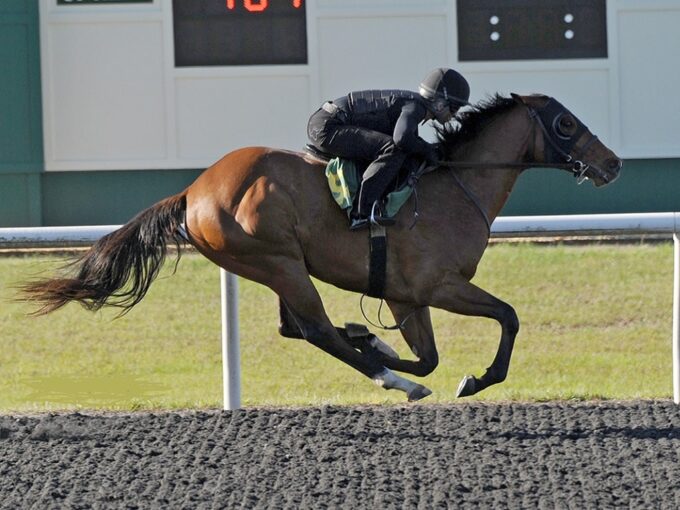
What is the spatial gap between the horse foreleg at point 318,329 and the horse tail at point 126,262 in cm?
56

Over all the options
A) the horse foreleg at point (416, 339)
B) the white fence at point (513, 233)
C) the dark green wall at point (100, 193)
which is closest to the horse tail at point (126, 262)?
the white fence at point (513, 233)

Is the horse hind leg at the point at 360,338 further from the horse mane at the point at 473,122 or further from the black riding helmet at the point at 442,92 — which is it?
the black riding helmet at the point at 442,92

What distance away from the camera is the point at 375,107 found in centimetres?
618

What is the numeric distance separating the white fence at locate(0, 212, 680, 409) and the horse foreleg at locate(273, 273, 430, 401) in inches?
21.7

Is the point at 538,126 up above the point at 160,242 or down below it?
above

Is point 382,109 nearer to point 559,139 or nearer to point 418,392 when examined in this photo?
point 559,139

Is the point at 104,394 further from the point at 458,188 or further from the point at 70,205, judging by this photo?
the point at 70,205

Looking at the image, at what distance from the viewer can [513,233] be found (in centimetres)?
660

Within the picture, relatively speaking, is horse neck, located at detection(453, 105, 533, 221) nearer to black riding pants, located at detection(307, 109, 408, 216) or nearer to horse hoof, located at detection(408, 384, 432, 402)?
black riding pants, located at detection(307, 109, 408, 216)

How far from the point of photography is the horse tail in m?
6.28

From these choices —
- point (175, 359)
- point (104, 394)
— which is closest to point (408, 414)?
point (104, 394)

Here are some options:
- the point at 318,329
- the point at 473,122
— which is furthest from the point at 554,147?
the point at 318,329

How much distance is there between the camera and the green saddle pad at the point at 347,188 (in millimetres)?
6012

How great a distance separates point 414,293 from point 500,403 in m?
0.94
